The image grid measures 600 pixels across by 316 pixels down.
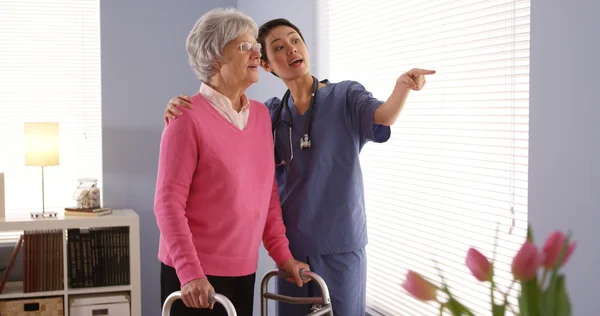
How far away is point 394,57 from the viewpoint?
2623 mm

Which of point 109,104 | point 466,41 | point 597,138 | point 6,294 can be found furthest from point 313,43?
point 6,294

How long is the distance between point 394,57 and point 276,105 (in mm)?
595

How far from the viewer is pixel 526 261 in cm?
65

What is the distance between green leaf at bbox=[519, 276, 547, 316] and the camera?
2.31 feet

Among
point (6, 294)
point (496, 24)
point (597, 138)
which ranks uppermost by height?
point (496, 24)

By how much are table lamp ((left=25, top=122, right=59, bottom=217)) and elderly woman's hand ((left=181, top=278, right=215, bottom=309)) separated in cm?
222

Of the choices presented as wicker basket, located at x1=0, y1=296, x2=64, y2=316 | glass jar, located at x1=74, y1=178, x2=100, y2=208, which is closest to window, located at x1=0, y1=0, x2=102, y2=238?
glass jar, located at x1=74, y1=178, x2=100, y2=208

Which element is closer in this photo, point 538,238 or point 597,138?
point 597,138

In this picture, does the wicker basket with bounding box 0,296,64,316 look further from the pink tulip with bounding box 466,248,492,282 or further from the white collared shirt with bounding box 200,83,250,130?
the pink tulip with bounding box 466,248,492,282

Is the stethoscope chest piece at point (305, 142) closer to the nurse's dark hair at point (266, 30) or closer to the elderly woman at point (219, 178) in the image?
the elderly woman at point (219, 178)

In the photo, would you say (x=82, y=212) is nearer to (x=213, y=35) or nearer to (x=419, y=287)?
(x=213, y=35)

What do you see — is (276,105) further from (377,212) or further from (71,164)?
(71,164)

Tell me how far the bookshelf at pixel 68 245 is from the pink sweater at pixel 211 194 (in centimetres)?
179

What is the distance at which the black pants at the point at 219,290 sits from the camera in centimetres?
194
